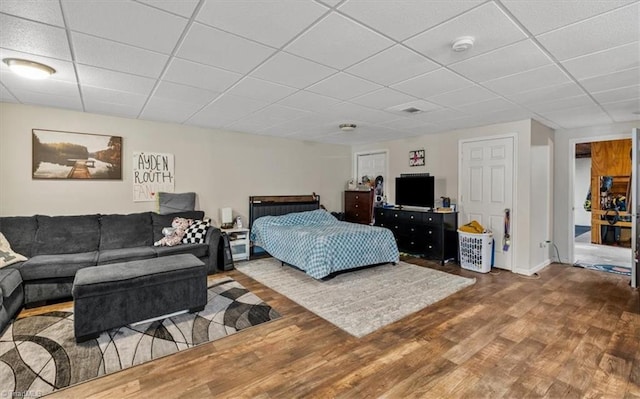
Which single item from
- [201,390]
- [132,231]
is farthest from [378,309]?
[132,231]

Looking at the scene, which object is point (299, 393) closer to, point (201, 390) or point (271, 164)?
point (201, 390)

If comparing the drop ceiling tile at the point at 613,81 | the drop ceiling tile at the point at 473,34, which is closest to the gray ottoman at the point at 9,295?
the drop ceiling tile at the point at 473,34

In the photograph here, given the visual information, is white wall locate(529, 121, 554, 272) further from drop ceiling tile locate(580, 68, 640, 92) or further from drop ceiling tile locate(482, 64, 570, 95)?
drop ceiling tile locate(482, 64, 570, 95)

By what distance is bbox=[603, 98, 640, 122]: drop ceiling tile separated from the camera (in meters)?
3.62

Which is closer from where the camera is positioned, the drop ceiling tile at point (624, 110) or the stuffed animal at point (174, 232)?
the drop ceiling tile at point (624, 110)

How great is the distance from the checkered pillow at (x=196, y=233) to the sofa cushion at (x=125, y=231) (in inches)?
20.7

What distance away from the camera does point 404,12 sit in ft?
5.91

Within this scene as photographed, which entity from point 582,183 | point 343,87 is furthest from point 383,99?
point 582,183

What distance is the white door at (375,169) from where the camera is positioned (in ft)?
21.9

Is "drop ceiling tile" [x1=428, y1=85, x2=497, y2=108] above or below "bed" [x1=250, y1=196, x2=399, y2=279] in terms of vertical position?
above

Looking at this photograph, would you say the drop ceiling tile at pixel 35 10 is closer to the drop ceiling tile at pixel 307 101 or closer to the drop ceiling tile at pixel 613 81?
the drop ceiling tile at pixel 307 101

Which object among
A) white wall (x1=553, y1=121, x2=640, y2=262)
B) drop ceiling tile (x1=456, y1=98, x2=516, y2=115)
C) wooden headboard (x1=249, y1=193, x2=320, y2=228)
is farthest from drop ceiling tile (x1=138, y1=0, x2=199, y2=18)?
white wall (x1=553, y1=121, x2=640, y2=262)

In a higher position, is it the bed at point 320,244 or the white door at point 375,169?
the white door at point 375,169

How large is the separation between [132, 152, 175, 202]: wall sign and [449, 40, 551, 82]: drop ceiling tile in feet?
14.5
